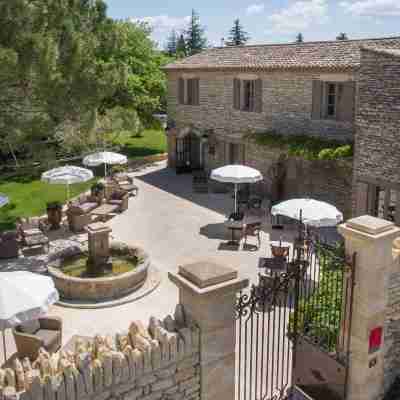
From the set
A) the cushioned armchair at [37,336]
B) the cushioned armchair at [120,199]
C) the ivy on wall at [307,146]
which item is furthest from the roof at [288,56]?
the cushioned armchair at [37,336]

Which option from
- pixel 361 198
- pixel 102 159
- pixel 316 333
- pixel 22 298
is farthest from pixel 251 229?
pixel 22 298

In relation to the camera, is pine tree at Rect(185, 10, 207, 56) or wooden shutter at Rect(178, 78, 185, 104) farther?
pine tree at Rect(185, 10, 207, 56)

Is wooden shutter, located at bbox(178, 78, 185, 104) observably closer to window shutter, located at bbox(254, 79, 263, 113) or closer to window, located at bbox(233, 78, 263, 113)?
window, located at bbox(233, 78, 263, 113)

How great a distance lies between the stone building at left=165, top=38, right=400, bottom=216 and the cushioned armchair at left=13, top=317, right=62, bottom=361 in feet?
40.2

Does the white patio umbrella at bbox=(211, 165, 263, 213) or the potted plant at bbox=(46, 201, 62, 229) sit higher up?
the white patio umbrella at bbox=(211, 165, 263, 213)

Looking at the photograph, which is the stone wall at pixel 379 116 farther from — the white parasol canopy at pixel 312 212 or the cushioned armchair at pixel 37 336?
the cushioned armchair at pixel 37 336

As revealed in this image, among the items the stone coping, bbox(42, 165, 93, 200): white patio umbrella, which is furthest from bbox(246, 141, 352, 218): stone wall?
the stone coping

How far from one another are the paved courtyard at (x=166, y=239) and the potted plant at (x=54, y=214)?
2.04m

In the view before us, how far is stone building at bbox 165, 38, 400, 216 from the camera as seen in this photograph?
19172 mm

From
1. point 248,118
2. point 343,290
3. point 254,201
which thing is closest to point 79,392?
point 343,290

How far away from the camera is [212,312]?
19.2ft

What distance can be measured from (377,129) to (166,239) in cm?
799

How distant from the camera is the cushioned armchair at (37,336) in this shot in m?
9.09

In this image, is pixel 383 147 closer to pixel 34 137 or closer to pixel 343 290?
pixel 343 290
